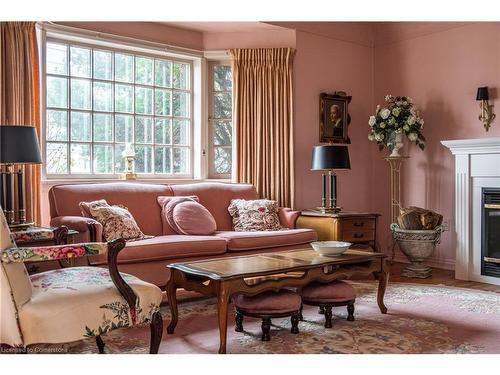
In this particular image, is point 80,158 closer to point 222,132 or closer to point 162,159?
point 162,159

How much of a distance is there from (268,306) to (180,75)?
10.6ft

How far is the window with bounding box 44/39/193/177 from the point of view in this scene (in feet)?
15.5

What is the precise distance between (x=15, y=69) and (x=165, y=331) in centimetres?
240

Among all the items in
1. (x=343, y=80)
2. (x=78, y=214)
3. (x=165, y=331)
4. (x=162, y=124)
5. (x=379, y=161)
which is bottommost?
(x=165, y=331)

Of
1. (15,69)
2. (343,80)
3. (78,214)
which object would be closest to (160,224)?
(78,214)

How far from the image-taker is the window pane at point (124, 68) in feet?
16.7

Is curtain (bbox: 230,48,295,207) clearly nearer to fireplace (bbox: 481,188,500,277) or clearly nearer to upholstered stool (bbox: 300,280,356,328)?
fireplace (bbox: 481,188,500,277)

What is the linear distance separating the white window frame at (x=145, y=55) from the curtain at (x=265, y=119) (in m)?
0.41

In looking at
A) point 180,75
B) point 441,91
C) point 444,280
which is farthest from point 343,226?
point 180,75

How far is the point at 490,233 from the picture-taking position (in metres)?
4.87

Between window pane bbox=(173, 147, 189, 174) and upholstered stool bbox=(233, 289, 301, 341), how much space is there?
8.58 feet

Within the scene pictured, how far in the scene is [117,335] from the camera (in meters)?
3.16

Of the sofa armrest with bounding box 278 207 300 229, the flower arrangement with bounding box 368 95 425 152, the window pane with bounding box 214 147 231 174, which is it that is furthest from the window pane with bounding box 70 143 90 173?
the flower arrangement with bounding box 368 95 425 152

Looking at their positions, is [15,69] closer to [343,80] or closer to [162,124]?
[162,124]
